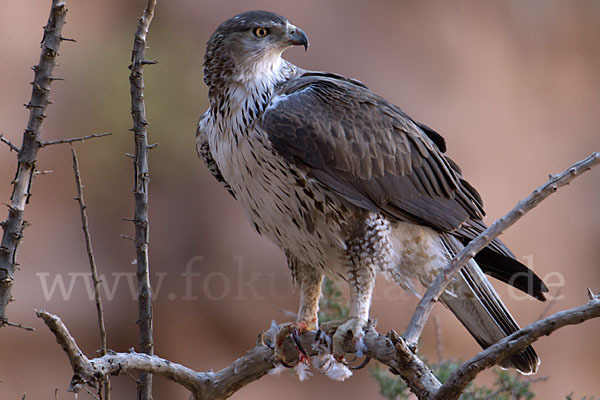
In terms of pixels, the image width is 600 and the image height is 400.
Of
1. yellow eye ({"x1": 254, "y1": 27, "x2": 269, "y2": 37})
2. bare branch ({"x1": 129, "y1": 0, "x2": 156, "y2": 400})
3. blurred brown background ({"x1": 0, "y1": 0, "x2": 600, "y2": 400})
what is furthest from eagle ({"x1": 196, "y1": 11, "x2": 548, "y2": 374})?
blurred brown background ({"x1": 0, "y1": 0, "x2": 600, "y2": 400})

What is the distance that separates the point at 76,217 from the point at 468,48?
475cm

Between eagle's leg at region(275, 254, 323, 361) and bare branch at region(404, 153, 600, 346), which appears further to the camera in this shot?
eagle's leg at region(275, 254, 323, 361)

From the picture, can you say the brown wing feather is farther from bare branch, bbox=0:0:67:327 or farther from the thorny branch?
bare branch, bbox=0:0:67:327

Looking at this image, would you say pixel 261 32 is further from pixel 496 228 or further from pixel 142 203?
pixel 496 228

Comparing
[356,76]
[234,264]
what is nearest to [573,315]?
[234,264]

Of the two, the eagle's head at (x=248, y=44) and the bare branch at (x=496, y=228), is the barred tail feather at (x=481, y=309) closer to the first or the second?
the bare branch at (x=496, y=228)

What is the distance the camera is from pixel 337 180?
125 inches

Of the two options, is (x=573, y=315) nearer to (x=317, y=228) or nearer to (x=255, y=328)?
(x=317, y=228)

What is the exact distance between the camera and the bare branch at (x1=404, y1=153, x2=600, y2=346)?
7.80 feet

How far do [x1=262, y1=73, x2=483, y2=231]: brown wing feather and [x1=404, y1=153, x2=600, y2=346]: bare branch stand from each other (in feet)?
2.52

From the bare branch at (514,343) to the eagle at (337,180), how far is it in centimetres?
82

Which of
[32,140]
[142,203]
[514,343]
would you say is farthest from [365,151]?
[32,140]

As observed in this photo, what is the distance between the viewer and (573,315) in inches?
80.9

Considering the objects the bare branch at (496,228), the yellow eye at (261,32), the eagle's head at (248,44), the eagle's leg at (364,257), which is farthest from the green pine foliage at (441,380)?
the yellow eye at (261,32)
